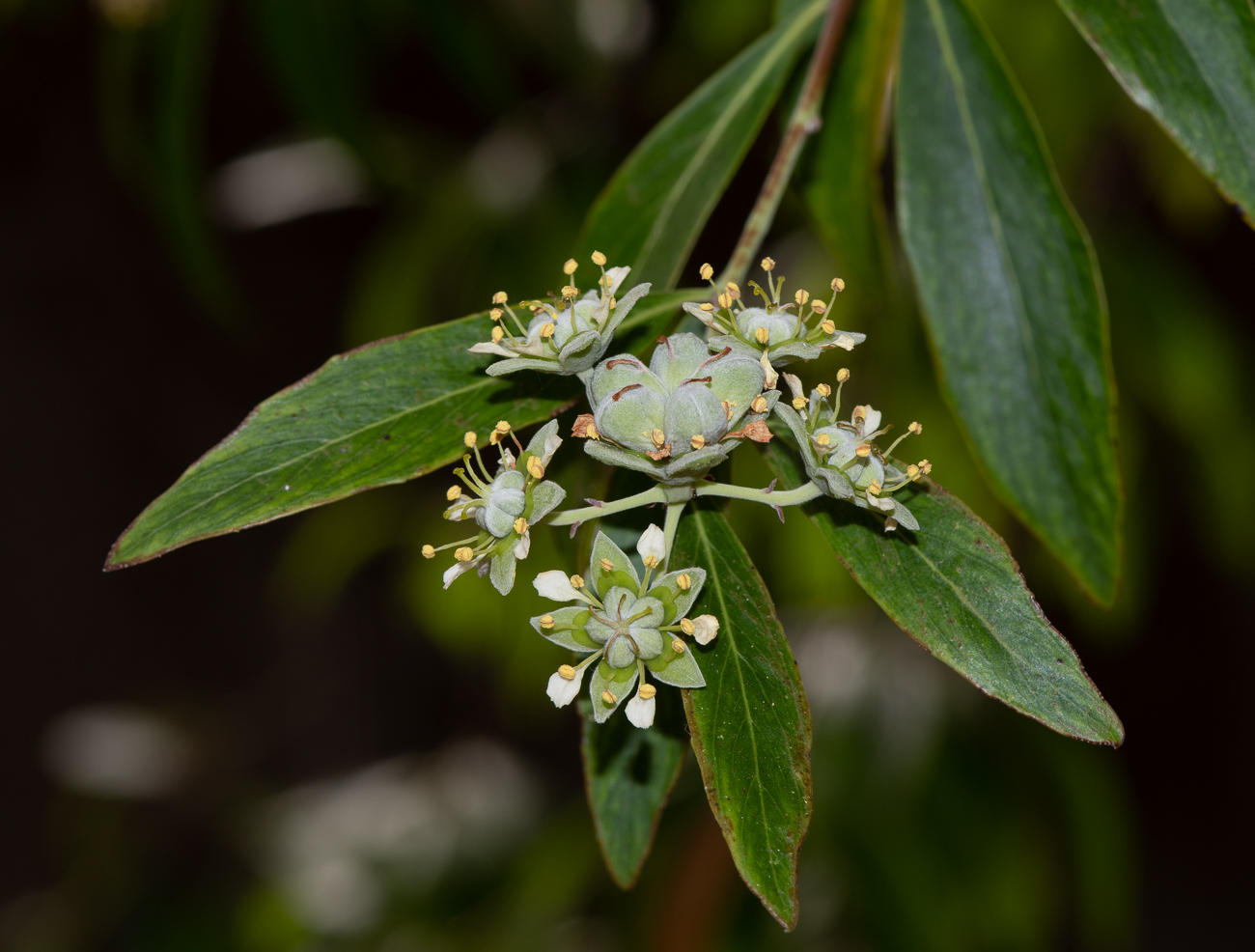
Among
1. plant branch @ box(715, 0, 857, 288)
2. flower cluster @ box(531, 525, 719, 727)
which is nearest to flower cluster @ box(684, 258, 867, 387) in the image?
plant branch @ box(715, 0, 857, 288)

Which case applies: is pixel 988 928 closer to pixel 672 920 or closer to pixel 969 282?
pixel 672 920

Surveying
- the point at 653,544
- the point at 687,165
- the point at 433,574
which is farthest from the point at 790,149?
the point at 433,574

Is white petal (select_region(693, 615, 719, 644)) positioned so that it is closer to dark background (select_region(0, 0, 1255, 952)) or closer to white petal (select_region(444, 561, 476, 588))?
white petal (select_region(444, 561, 476, 588))

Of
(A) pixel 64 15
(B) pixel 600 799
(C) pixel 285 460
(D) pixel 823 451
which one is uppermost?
(D) pixel 823 451

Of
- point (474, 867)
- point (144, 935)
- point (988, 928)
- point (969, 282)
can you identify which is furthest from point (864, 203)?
point (144, 935)

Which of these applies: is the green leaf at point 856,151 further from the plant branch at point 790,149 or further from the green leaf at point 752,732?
the green leaf at point 752,732

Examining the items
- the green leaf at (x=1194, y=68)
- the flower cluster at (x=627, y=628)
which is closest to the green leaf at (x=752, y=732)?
the flower cluster at (x=627, y=628)
